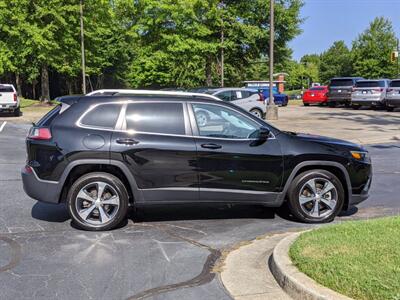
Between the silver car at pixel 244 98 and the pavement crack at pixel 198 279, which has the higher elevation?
the silver car at pixel 244 98

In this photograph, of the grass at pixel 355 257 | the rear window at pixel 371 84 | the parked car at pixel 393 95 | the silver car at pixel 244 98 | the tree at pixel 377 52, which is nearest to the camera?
the grass at pixel 355 257

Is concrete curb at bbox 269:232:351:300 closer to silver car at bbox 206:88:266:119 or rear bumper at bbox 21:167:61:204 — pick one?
rear bumper at bbox 21:167:61:204

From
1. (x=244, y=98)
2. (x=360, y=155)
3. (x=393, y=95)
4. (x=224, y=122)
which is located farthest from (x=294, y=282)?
(x=393, y=95)

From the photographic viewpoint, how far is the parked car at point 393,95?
27.1 metres

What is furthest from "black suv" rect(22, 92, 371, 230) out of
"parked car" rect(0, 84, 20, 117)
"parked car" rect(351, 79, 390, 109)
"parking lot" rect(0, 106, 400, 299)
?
"parked car" rect(351, 79, 390, 109)

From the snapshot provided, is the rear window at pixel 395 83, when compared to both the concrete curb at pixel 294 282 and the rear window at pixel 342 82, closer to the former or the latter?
the rear window at pixel 342 82

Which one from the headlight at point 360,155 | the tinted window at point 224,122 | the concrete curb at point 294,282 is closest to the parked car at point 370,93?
the headlight at point 360,155

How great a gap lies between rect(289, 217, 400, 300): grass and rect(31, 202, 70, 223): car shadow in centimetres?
328

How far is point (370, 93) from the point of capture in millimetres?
28531

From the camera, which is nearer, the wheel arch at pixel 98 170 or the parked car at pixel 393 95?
the wheel arch at pixel 98 170

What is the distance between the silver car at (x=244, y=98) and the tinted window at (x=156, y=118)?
15017 millimetres

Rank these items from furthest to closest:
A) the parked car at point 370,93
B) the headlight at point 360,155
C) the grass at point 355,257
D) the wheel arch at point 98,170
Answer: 1. the parked car at point 370,93
2. the headlight at point 360,155
3. the wheel arch at point 98,170
4. the grass at point 355,257

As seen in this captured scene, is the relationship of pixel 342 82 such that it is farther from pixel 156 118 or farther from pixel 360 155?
pixel 156 118

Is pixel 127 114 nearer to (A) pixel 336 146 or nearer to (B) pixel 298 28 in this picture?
(A) pixel 336 146
